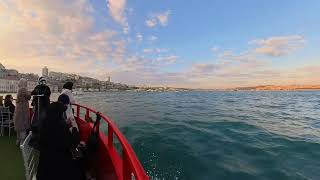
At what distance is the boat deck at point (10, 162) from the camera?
17.3 ft

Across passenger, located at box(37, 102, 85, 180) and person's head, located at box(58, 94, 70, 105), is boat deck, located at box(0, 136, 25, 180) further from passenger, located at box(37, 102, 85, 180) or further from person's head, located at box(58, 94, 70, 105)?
passenger, located at box(37, 102, 85, 180)

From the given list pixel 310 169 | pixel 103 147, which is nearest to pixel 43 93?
pixel 103 147

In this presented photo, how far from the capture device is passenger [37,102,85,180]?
345 cm

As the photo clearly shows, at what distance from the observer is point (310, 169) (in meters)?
7.69

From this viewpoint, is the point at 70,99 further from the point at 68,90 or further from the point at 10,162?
the point at 10,162

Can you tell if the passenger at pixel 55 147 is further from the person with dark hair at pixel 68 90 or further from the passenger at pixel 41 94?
the passenger at pixel 41 94

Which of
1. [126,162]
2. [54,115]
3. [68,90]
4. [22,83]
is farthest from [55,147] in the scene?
[22,83]

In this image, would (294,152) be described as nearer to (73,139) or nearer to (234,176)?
(234,176)

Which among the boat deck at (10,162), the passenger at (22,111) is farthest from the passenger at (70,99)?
the passenger at (22,111)

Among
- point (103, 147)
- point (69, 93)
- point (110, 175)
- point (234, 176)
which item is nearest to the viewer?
point (110, 175)

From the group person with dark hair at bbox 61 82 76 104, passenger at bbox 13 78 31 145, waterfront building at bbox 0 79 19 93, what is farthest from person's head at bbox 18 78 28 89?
waterfront building at bbox 0 79 19 93

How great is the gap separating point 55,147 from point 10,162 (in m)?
3.55

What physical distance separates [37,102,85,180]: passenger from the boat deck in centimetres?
210

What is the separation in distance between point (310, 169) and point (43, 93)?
25.7ft
